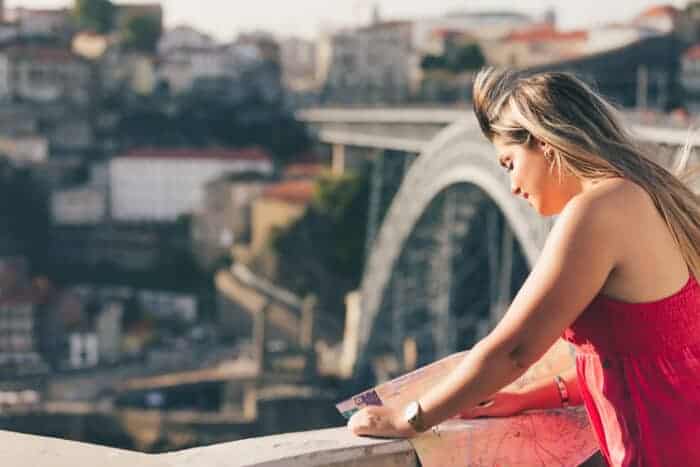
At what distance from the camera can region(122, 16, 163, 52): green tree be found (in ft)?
138

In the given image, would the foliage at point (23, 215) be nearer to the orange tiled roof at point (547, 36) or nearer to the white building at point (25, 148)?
the white building at point (25, 148)

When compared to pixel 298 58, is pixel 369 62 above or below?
above

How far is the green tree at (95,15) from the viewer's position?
4341 cm

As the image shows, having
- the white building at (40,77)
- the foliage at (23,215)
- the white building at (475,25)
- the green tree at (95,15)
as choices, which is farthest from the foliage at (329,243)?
the green tree at (95,15)

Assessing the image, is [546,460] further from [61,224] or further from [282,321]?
[61,224]

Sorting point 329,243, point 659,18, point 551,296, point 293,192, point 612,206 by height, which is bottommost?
point 329,243

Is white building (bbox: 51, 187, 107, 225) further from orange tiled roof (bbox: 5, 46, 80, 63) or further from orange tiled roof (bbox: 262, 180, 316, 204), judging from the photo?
orange tiled roof (bbox: 5, 46, 80, 63)

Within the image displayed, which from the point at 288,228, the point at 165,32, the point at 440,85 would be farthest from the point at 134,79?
the point at 288,228

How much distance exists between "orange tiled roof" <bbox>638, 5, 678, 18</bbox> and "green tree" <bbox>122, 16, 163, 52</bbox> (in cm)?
1437

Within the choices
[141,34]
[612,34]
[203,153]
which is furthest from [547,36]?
[141,34]

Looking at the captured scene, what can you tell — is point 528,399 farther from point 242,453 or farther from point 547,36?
point 547,36

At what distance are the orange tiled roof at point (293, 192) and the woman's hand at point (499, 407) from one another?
27.0 meters

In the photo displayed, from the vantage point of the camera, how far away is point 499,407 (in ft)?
6.76

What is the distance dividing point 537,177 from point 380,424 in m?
0.39
